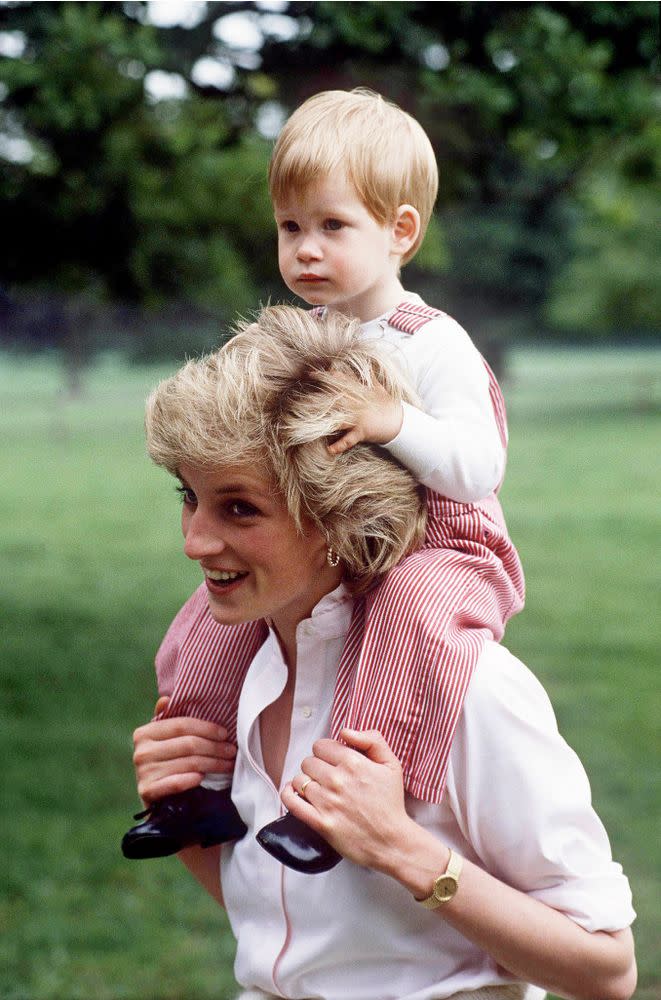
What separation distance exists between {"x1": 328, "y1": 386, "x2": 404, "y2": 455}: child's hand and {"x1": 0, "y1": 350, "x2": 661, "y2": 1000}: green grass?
3838 millimetres

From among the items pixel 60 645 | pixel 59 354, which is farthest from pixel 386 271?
pixel 59 354

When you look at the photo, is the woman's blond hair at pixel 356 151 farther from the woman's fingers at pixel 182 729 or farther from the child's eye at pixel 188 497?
the woman's fingers at pixel 182 729

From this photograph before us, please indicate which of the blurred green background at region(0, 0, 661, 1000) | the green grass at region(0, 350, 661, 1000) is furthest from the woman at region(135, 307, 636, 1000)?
the green grass at region(0, 350, 661, 1000)

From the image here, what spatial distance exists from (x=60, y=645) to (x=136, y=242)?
12.6 feet

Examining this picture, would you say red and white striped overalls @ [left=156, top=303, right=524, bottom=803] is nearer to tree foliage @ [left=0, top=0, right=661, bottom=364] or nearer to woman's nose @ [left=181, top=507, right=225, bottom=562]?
woman's nose @ [left=181, top=507, right=225, bottom=562]

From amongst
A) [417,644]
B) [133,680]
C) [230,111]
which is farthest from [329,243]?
[133,680]

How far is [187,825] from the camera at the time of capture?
6.63 feet

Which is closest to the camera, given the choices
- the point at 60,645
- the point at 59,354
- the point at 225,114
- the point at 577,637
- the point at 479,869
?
the point at 479,869

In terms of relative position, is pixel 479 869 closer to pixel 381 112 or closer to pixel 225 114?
pixel 381 112

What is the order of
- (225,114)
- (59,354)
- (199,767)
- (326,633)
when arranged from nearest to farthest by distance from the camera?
(326,633) < (199,767) < (225,114) < (59,354)

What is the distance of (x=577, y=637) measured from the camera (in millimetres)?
11352

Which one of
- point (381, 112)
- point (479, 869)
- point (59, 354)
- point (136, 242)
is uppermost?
point (59, 354)

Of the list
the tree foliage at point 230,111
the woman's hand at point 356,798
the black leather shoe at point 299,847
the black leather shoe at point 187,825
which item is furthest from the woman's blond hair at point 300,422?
the tree foliage at point 230,111

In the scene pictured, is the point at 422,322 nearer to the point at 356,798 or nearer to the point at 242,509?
the point at 242,509
